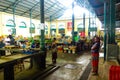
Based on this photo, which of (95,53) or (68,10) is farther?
(68,10)

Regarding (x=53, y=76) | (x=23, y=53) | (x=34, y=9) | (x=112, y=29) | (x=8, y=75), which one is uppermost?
(x=34, y=9)

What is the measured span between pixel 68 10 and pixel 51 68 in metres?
23.2

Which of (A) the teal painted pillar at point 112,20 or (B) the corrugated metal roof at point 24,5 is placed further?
(B) the corrugated metal roof at point 24,5

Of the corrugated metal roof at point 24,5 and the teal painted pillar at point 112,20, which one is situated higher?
the corrugated metal roof at point 24,5

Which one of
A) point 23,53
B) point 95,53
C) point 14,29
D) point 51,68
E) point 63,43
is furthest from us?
point 14,29

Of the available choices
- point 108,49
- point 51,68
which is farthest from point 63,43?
point 108,49

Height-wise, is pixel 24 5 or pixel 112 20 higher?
pixel 24 5

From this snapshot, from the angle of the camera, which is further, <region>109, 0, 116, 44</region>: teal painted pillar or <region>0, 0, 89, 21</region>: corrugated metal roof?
<region>0, 0, 89, 21</region>: corrugated metal roof

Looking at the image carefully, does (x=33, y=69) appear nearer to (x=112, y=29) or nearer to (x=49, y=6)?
(x=112, y=29)

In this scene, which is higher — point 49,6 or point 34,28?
point 49,6

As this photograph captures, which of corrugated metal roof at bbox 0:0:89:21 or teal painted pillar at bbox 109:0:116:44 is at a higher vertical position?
corrugated metal roof at bbox 0:0:89:21

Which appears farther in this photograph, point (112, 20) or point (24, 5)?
point (24, 5)

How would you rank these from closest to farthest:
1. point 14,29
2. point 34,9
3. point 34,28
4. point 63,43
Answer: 1. point 63,43
2. point 14,29
3. point 34,9
4. point 34,28

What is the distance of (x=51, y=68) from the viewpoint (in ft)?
24.0
